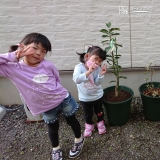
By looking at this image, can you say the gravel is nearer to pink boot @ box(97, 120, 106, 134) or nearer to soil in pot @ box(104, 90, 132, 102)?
pink boot @ box(97, 120, 106, 134)

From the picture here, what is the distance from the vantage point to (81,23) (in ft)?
9.02

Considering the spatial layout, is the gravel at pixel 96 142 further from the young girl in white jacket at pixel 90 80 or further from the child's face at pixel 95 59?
the child's face at pixel 95 59

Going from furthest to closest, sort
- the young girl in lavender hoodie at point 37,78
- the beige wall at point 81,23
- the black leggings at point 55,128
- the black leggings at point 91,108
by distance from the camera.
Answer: the beige wall at point 81,23
the black leggings at point 91,108
the black leggings at point 55,128
the young girl in lavender hoodie at point 37,78

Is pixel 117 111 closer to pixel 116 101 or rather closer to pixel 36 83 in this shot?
pixel 116 101

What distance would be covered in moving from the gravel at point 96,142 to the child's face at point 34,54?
1.16m

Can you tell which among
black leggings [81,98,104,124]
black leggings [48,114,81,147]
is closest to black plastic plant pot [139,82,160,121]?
black leggings [81,98,104,124]

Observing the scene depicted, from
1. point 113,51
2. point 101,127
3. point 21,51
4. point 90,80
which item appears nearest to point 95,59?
point 90,80

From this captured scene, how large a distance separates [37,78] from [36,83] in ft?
0.15

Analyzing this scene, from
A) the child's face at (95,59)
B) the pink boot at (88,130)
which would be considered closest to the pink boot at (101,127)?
the pink boot at (88,130)

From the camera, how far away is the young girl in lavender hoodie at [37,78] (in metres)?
1.55

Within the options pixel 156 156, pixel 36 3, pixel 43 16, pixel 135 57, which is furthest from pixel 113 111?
pixel 36 3

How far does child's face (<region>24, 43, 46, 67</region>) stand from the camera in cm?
157

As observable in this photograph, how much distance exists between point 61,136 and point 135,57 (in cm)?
163

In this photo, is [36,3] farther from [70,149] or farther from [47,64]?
[70,149]
